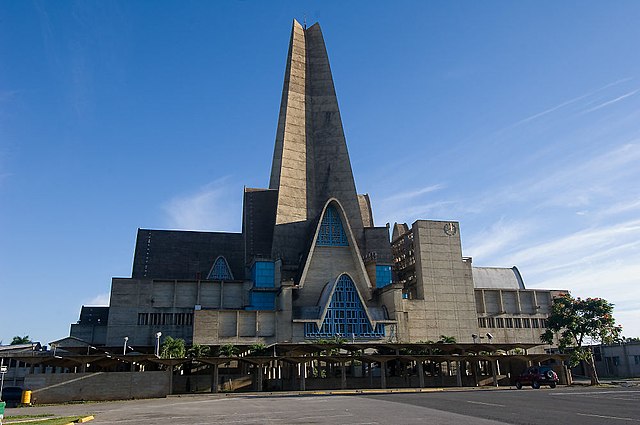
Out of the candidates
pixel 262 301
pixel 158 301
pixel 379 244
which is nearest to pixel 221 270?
pixel 158 301

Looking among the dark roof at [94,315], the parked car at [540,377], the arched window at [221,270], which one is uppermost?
the arched window at [221,270]

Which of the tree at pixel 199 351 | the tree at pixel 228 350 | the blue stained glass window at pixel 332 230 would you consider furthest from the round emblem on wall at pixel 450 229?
the tree at pixel 199 351

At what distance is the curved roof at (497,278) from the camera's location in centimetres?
8844

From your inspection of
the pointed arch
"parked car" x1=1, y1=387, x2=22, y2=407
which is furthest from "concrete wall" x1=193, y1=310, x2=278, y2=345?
"parked car" x1=1, y1=387, x2=22, y2=407

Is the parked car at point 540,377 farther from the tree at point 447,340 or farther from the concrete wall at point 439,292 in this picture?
the concrete wall at point 439,292

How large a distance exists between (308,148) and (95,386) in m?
52.9

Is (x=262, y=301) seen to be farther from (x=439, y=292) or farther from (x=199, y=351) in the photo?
(x=439, y=292)

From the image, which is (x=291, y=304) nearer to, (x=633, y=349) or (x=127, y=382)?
(x=127, y=382)

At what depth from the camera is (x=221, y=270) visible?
81.5m

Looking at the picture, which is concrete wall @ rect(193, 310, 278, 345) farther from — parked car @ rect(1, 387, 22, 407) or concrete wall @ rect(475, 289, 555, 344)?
concrete wall @ rect(475, 289, 555, 344)

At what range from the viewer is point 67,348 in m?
61.6

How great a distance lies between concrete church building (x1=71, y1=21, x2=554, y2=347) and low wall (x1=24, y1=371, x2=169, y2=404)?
22.4 meters

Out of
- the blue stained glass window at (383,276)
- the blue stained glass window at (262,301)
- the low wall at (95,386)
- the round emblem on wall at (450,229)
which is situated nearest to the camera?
the low wall at (95,386)

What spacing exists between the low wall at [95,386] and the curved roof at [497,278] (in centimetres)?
6349
